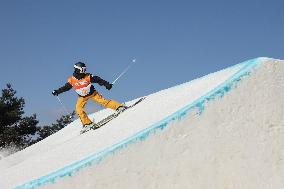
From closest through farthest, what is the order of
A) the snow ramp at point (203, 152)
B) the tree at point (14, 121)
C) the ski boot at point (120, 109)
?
the snow ramp at point (203, 152), the ski boot at point (120, 109), the tree at point (14, 121)

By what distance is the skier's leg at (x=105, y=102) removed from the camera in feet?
24.0

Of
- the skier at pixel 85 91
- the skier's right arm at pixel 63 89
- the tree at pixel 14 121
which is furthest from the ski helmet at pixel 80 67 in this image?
the tree at pixel 14 121

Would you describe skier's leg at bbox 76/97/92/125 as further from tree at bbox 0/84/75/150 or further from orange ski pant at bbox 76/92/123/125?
tree at bbox 0/84/75/150

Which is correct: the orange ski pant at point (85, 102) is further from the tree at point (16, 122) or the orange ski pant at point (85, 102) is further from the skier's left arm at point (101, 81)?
the tree at point (16, 122)

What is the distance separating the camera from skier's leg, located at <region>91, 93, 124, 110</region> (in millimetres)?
7316

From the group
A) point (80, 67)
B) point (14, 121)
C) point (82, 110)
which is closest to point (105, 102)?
point (82, 110)

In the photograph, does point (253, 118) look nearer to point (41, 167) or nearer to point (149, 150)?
point (149, 150)

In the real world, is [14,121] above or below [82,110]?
above

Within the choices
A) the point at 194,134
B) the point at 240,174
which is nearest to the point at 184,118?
the point at 194,134

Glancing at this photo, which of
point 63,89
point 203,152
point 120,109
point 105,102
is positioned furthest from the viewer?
point 63,89

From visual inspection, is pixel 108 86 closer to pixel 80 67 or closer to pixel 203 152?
pixel 80 67

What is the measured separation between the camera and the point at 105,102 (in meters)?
7.36

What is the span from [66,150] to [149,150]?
1590 mm

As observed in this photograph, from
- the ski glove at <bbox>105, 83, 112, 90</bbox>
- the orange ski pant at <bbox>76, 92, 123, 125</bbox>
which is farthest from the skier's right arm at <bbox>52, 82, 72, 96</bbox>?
the ski glove at <bbox>105, 83, 112, 90</bbox>
